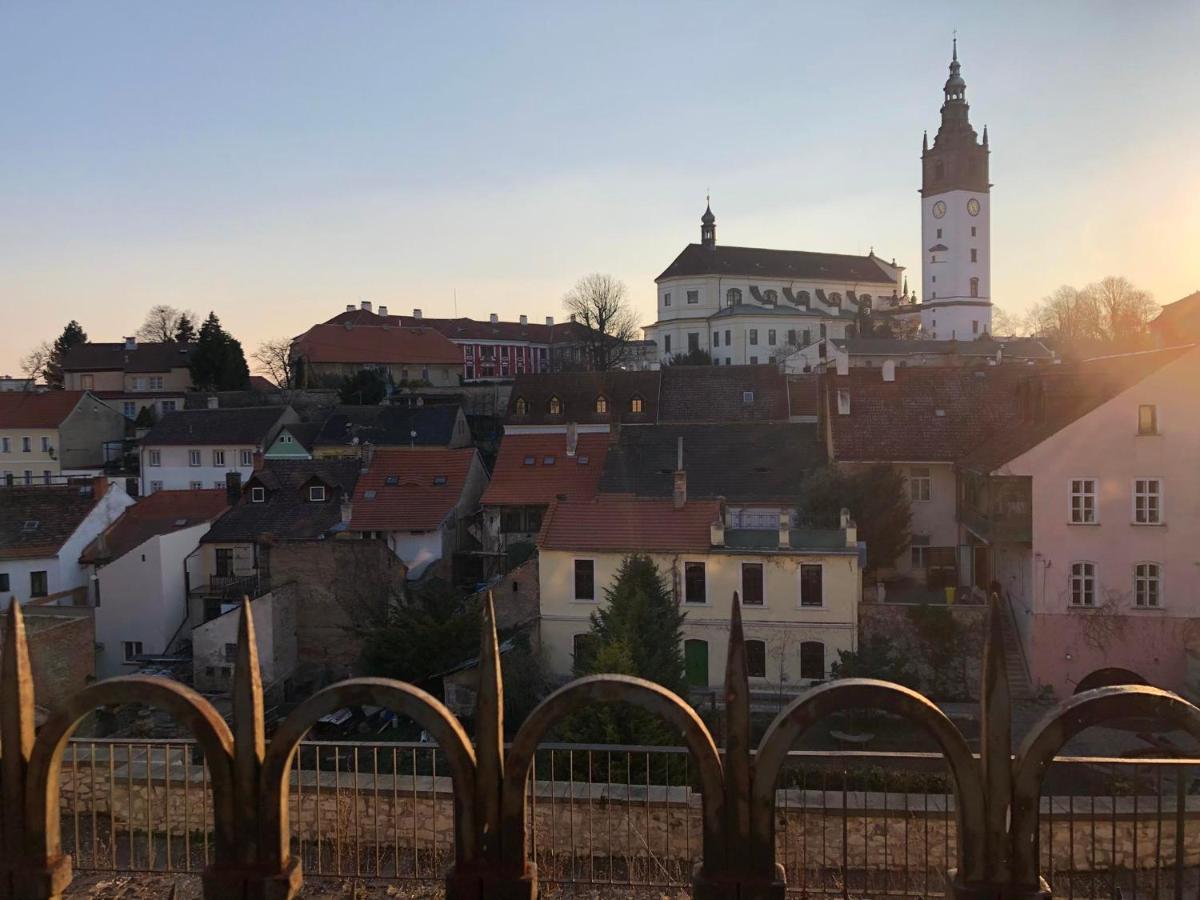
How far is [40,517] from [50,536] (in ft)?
3.71

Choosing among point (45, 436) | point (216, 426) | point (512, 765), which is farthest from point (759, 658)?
point (45, 436)

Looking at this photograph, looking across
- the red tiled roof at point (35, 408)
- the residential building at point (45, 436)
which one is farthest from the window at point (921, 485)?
the red tiled roof at point (35, 408)

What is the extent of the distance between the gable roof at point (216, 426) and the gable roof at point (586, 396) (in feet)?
50.8

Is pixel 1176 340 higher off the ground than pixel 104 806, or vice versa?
pixel 1176 340

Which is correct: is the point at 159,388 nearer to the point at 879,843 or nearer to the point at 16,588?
the point at 16,588

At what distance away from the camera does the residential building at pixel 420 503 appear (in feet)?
103

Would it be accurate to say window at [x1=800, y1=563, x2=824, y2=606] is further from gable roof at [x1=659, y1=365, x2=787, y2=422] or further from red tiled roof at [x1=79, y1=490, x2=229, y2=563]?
gable roof at [x1=659, y1=365, x2=787, y2=422]

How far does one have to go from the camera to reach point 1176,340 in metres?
41.4

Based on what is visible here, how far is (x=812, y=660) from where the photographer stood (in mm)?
24062

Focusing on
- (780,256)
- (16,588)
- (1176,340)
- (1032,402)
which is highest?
(780,256)

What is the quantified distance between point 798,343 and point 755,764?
3586 inches

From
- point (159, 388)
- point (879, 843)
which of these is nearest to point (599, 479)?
point (879, 843)

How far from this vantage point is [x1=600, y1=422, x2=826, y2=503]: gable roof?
1268 inches

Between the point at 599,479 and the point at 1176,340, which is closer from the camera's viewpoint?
the point at 599,479
